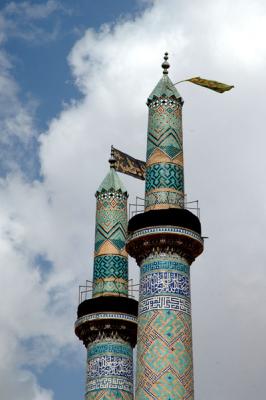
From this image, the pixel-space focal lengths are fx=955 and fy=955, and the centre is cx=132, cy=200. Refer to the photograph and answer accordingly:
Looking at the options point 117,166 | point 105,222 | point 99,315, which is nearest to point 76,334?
point 99,315

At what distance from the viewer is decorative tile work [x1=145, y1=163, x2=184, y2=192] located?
20.2m

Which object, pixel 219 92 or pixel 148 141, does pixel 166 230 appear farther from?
pixel 219 92

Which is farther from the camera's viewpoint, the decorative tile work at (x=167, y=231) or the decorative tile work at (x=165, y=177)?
the decorative tile work at (x=165, y=177)

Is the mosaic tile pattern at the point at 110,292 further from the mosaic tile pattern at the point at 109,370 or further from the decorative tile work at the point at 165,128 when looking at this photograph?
the decorative tile work at the point at 165,128

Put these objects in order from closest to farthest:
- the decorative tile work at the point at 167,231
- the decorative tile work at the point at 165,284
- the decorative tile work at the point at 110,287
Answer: the decorative tile work at the point at 165,284, the decorative tile work at the point at 167,231, the decorative tile work at the point at 110,287

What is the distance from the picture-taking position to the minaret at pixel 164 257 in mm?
18078

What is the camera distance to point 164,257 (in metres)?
19.4

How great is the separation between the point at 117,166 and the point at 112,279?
3.47 meters

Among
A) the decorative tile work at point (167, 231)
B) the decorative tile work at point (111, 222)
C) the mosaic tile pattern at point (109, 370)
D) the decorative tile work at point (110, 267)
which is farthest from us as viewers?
the decorative tile work at point (111, 222)

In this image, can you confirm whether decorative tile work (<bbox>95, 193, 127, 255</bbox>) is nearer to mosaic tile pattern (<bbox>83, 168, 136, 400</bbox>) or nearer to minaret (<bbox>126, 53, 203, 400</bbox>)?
mosaic tile pattern (<bbox>83, 168, 136, 400</bbox>)

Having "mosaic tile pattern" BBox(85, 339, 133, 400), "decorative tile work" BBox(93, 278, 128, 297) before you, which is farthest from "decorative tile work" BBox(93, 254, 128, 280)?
"mosaic tile pattern" BBox(85, 339, 133, 400)

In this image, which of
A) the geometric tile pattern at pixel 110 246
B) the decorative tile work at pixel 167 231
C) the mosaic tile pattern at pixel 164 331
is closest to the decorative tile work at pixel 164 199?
the decorative tile work at pixel 167 231

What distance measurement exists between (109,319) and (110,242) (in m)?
2.22

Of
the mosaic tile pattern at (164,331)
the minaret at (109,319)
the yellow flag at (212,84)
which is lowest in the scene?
the mosaic tile pattern at (164,331)
